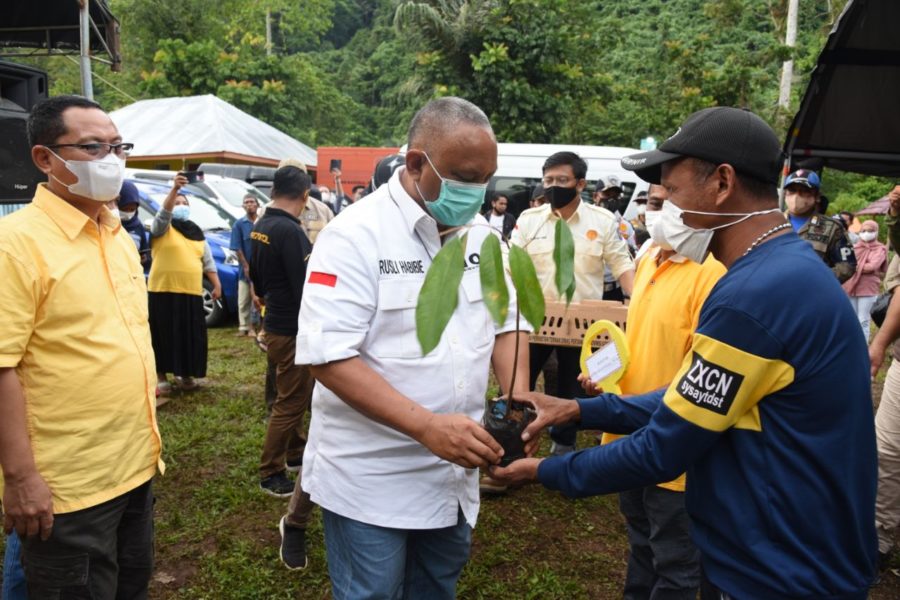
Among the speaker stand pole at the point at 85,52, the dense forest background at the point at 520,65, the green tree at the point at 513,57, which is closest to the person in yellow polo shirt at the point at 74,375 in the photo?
the speaker stand pole at the point at 85,52

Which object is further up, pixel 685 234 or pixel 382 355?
pixel 685 234

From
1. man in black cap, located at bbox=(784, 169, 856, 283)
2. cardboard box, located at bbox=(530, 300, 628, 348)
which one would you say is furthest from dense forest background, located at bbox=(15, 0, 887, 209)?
cardboard box, located at bbox=(530, 300, 628, 348)

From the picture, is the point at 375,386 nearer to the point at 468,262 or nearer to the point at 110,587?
the point at 468,262

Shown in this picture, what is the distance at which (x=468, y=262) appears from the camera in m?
2.15

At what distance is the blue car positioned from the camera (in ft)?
29.6

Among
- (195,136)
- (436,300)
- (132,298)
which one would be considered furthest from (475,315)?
(195,136)

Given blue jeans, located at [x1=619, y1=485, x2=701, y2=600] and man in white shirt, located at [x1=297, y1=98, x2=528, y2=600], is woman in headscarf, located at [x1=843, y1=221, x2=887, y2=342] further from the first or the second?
man in white shirt, located at [x1=297, y1=98, x2=528, y2=600]

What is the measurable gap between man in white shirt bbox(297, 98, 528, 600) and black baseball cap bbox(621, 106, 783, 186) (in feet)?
1.83

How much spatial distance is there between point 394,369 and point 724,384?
0.86 meters

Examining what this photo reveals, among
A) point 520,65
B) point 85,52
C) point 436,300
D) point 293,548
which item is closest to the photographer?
point 436,300

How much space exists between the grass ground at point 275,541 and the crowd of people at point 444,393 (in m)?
0.98

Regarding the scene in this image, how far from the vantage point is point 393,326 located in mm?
1889

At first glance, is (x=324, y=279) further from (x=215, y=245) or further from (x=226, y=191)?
(x=226, y=191)

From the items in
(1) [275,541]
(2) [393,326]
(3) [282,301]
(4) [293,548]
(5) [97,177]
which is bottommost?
(1) [275,541]
